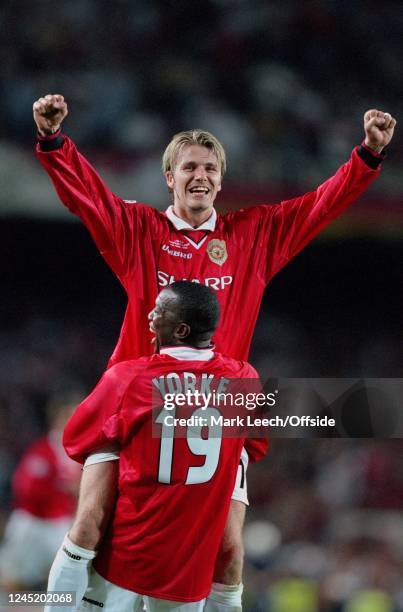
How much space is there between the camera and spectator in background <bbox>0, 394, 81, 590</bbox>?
7.25 metres

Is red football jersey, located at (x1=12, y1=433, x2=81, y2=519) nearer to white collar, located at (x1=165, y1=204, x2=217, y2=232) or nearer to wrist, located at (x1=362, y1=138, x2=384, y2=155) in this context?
white collar, located at (x1=165, y1=204, x2=217, y2=232)

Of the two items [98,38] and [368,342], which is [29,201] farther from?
[368,342]

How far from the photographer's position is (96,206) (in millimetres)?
3689

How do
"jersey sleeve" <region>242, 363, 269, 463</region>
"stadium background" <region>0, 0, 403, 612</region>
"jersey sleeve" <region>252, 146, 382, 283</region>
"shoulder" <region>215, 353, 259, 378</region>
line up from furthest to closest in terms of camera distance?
1. "stadium background" <region>0, 0, 403, 612</region>
2. "jersey sleeve" <region>252, 146, 382, 283</region>
3. "jersey sleeve" <region>242, 363, 269, 463</region>
4. "shoulder" <region>215, 353, 259, 378</region>

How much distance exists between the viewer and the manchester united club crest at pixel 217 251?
3.80 meters

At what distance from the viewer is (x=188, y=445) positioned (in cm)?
309

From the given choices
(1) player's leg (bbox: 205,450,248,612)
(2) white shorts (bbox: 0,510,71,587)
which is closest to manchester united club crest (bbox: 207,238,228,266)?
(1) player's leg (bbox: 205,450,248,612)

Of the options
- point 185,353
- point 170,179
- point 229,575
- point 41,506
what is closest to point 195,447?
point 185,353

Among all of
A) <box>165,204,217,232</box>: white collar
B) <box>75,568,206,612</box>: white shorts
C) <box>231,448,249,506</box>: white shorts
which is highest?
<box>165,204,217,232</box>: white collar

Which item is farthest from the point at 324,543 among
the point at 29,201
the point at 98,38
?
the point at 98,38

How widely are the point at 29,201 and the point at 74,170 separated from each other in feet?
16.6

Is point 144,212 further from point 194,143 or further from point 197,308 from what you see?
point 197,308

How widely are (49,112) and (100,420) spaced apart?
43.5 inches

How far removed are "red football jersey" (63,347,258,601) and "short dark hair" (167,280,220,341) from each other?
0.25ft
